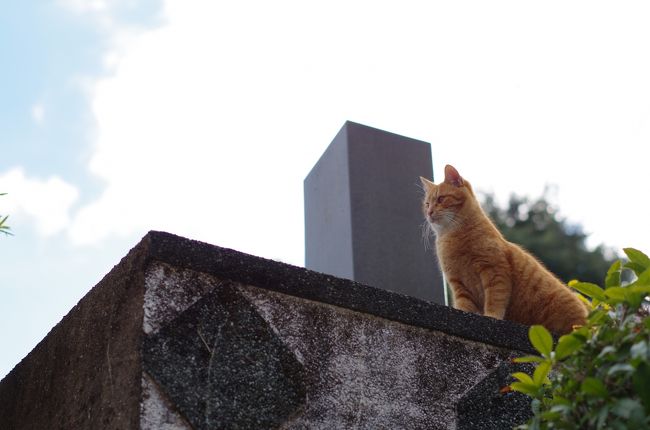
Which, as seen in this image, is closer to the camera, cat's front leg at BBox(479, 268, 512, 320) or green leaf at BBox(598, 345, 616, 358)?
green leaf at BBox(598, 345, 616, 358)

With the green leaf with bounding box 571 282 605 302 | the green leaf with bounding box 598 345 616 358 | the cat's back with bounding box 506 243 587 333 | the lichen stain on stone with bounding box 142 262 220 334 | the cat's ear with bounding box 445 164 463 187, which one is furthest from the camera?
the cat's ear with bounding box 445 164 463 187

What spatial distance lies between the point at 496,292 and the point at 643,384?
2.15m

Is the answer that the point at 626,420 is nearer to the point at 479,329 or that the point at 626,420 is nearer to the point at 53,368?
the point at 479,329

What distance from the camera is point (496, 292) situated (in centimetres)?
303

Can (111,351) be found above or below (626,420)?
above

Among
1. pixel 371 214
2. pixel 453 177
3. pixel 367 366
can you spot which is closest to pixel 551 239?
pixel 453 177

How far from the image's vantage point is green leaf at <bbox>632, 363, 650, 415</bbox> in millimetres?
896

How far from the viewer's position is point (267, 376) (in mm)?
1516

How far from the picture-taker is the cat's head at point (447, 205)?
364 centimetres

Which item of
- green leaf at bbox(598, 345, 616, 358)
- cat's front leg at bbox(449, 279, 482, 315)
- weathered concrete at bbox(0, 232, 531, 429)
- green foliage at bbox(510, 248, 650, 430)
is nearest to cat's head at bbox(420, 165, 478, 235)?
cat's front leg at bbox(449, 279, 482, 315)

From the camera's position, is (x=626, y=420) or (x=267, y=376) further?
(x=267, y=376)

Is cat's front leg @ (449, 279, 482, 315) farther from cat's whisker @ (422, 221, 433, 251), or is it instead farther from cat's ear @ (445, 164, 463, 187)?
cat's ear @ (445, 164, 463, 187)

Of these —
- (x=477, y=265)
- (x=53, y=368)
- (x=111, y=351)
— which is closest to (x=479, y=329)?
(x=111, y=351)

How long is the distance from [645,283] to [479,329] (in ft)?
2.56
